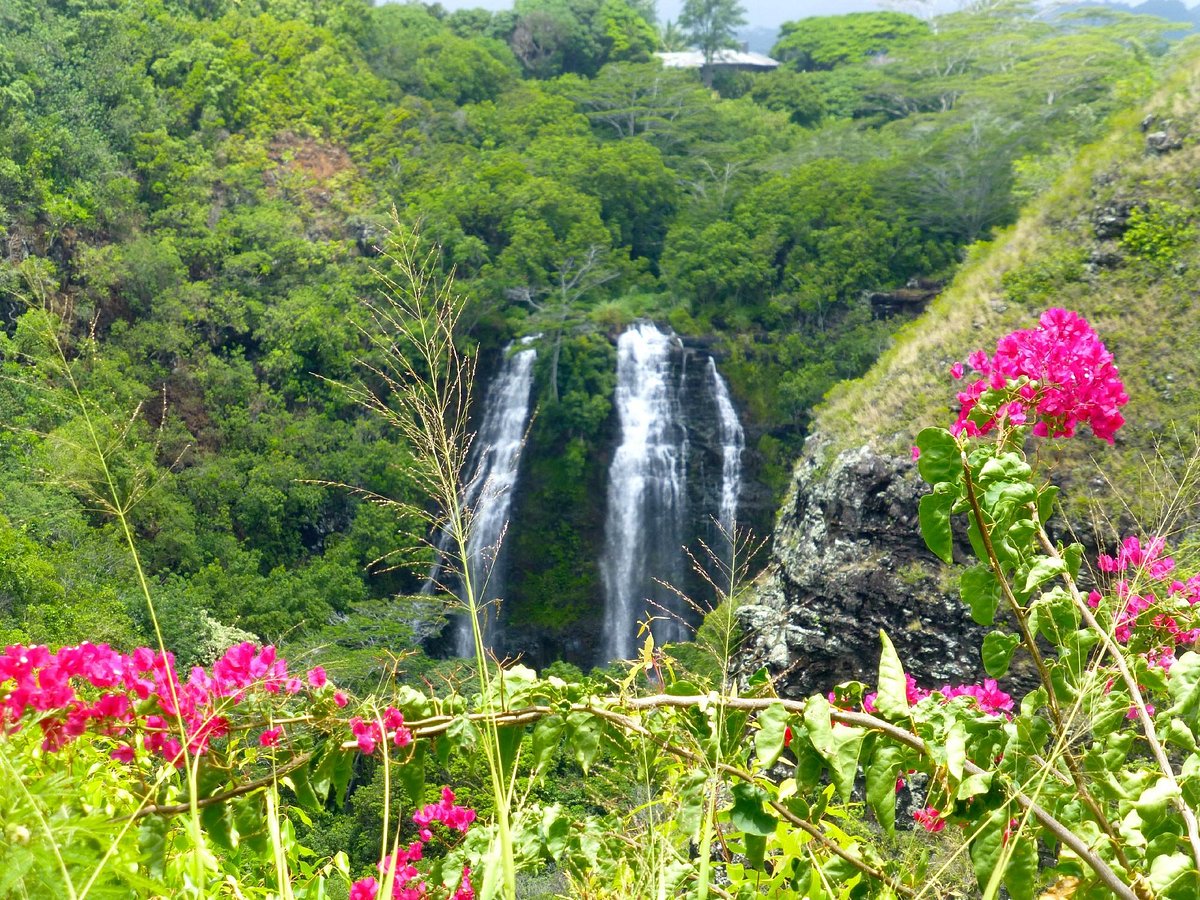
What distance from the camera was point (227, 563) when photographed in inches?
599

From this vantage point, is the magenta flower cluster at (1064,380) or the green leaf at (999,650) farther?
the magenta flower cluster at (1064,380)

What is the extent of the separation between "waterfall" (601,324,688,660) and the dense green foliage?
16.3 inches

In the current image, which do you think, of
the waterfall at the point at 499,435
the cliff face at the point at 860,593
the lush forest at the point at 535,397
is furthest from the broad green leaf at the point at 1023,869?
the waterfall at the point at 499,435

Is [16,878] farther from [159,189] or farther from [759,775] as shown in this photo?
[159,189]

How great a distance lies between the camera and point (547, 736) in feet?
4.75

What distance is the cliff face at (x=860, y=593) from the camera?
343 inches

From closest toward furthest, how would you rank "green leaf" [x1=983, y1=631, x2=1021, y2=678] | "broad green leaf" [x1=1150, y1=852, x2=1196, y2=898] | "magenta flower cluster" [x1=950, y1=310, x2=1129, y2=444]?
1. "broad green leaf" [x1=1150, y1=852, x2=1196, y2=898]
2. "green leaf" [x1=983, y1=631, x2=1021, y2=678]
3. "magenta flower cluster" [x1=950, y1=310, x2=1129, y2=444]

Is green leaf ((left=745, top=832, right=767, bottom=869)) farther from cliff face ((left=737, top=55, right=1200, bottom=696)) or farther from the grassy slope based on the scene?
the grassy slope

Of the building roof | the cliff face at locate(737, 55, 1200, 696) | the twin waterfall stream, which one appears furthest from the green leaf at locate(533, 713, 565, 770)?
the building roof

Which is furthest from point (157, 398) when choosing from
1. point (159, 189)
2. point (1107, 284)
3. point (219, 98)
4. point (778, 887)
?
point (778, 887)

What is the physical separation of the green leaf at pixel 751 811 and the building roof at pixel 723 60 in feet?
108

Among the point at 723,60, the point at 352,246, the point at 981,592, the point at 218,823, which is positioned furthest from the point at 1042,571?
the point at 723,60

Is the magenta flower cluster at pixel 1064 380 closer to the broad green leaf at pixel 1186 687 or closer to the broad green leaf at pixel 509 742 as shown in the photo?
the broad green leaf at pixel 1186 687

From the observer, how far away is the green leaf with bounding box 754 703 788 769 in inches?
50.0
